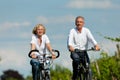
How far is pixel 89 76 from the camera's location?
17703mm

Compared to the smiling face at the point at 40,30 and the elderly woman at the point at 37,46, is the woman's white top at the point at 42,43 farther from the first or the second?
the smiling face at the point at 40,30

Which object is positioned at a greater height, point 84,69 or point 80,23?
point 80,23

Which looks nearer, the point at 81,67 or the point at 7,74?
the point at 81,67

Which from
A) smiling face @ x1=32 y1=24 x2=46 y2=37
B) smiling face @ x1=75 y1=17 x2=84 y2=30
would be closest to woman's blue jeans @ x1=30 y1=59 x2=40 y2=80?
smiling face @ x1=32 y1=24 x2=46 y2=37

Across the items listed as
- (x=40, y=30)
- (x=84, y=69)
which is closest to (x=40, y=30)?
(x=40, y=30)

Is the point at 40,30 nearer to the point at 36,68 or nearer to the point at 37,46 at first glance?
the point at 37,46

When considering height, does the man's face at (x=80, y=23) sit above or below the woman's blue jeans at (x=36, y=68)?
above

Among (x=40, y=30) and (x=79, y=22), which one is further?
(x=79, y=22)

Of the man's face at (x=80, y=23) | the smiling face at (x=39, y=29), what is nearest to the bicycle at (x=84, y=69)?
the man's face at (x=80, y=23)

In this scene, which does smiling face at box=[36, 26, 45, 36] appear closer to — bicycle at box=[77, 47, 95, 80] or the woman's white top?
the woman's white top

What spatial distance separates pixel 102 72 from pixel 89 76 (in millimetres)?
7373

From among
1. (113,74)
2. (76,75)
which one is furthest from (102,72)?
(76,75)

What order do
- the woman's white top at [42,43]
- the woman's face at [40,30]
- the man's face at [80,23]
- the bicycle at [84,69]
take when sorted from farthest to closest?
1. the bicycle at [84,69]
2. the woman's white top at [42,43]
3. the man's face at [80,23]
4. the woman's face at [40,30]

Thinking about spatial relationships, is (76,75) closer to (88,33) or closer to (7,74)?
(88,33)
